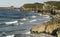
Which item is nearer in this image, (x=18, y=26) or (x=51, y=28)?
(x=51, y=28)

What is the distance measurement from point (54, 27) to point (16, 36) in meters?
4.97

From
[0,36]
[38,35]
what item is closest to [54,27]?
[38,35]

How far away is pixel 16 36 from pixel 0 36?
217cm

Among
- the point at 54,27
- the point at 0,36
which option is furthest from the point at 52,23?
the point at 0,36

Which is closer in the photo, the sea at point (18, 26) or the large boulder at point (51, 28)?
the large boulder at point (51, 28)

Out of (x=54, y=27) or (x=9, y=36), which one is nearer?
(x=54, y=27)

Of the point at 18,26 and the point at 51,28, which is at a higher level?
the point at 51,28

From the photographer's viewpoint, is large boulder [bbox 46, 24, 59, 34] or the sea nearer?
large boulder [bbox 46, 24, 59, 34]

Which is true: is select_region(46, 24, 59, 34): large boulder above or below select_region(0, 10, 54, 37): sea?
above

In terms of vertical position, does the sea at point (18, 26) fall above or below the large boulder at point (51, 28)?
below

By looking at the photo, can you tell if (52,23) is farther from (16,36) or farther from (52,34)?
(16,36)

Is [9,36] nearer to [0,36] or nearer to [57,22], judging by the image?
[0,36]

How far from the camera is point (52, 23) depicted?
2403 centimetres

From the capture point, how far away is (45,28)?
23984 millimetres
